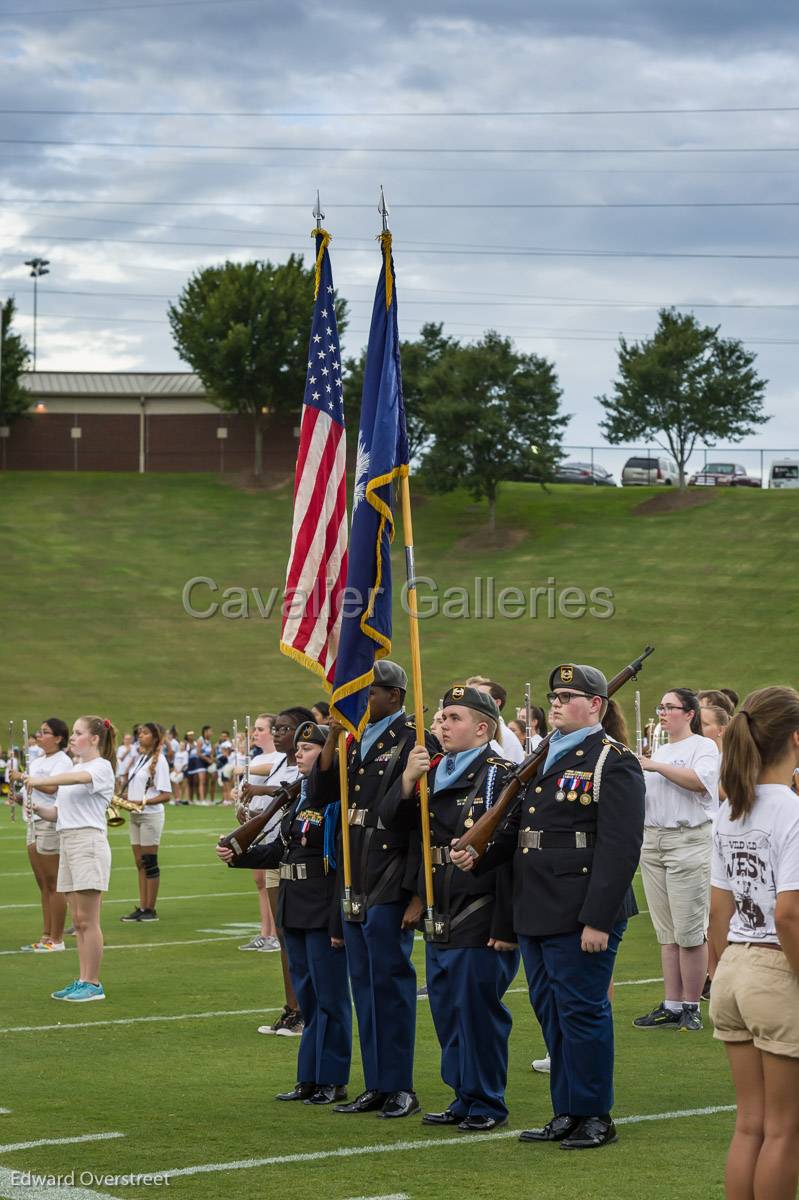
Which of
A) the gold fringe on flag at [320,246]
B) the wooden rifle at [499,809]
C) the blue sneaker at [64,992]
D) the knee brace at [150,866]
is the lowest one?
the knee brace at [150,866]

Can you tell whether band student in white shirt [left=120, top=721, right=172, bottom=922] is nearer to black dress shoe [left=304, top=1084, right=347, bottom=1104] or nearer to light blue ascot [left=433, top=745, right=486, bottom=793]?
black dress shoe [left=304, top=1084, right=347, bottom=1104]

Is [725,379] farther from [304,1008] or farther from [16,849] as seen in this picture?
[304,1008]

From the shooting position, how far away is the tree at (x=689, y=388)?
208 feet

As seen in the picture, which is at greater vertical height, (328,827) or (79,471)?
(79,471)

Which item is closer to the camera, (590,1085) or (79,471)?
(590,1085)

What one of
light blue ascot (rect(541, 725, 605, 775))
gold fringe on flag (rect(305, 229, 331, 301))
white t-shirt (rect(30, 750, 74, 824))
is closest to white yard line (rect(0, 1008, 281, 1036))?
white t-shirt (rect(30, 750, 74, 824))

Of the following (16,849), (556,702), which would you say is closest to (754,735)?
(556,702)

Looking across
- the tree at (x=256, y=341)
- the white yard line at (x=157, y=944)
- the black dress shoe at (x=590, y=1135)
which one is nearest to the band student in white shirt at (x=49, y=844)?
the white yard line at (x=157, y=944)

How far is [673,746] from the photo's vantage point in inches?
396

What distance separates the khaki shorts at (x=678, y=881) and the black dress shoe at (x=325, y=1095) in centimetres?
290

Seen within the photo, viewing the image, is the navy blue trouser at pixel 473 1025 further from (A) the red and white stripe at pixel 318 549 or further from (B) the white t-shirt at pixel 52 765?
(B) the white t-shirt at pixel 52 765

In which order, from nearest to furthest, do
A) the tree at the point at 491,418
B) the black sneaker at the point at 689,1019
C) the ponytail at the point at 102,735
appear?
the black sneaker at the point at 689,1019, the ponytail at the point at 102,735, the tree at the point at 491,418

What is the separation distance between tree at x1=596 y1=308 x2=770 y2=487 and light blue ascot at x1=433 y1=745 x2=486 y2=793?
57452 mm

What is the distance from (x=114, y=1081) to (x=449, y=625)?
4365 cm
